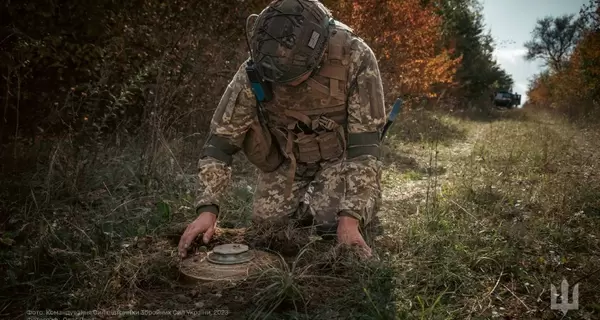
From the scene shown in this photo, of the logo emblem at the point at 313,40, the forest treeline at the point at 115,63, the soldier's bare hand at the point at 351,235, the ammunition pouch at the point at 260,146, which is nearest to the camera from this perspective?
the soldier's bare hand at the point at 351,235

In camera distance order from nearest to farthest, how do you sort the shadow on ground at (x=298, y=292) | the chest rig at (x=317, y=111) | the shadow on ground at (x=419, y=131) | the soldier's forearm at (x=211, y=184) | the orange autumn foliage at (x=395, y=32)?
the shadow on ground at (x=298, y=292) < the soldier's forearm at (x=211, y=184) < the chest rig at (x=317, y=111) < the shadow on ground at (x=419, y=131) < the orange autumn foliage at (x=395, y=32)

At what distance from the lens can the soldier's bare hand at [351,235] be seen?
261cm

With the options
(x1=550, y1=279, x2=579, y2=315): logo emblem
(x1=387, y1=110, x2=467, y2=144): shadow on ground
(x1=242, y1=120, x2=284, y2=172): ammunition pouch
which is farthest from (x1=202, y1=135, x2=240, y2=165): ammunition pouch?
(x1=387, y1=110, x2=467, y2=144): shadow on ground

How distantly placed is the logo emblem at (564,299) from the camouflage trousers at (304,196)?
1373mm

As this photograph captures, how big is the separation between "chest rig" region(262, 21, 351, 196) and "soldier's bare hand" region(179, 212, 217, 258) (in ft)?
2.20

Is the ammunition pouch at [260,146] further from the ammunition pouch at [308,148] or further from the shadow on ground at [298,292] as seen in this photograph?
the shadow on ground at [298,292]

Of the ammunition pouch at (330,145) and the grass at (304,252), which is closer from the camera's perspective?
the grass at (304,252)

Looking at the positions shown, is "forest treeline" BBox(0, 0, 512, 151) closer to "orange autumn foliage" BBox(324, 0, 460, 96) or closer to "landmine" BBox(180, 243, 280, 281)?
"orange autumn foliage" BBox(324, 0, 460, 96)

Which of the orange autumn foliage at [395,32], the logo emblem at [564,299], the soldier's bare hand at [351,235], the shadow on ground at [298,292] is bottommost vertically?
the shadow on ground at [298,292]

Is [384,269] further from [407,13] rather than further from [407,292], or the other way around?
[407,13]

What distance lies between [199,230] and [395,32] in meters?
7.83

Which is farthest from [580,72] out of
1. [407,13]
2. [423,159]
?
[423,159]

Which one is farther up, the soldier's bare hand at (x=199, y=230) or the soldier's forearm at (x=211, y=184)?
the soldier's forearm at (x=211, y=184)

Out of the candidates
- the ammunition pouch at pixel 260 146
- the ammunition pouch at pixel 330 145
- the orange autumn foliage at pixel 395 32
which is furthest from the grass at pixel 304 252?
the orange autumn foliage at pixel 395 32
